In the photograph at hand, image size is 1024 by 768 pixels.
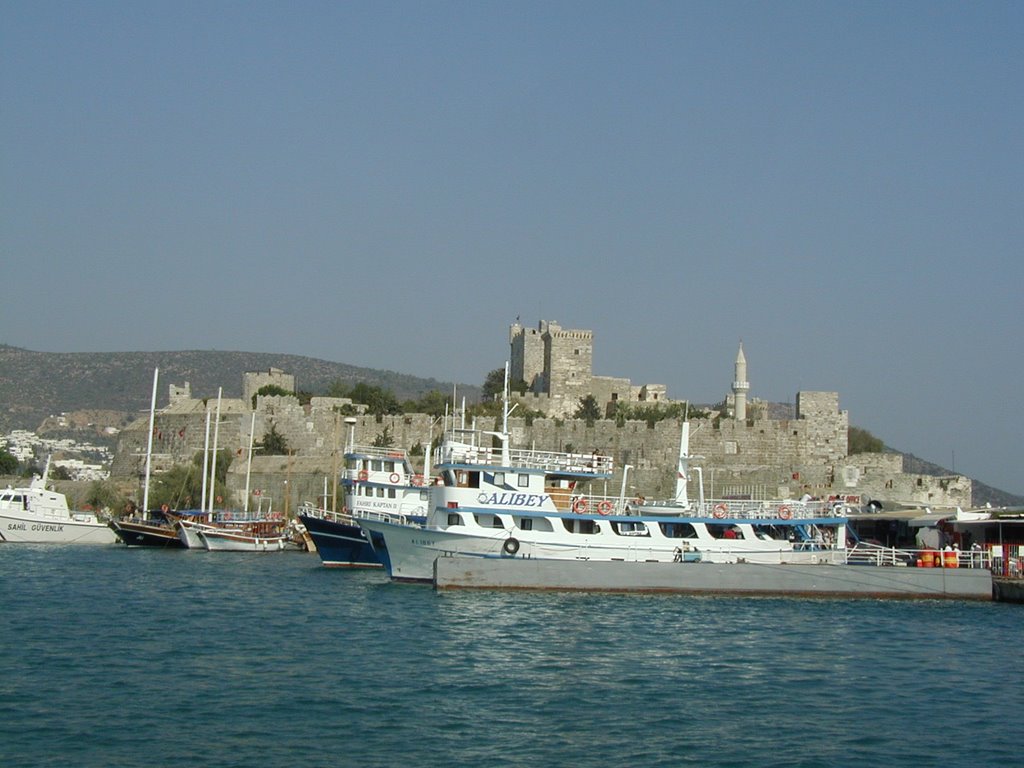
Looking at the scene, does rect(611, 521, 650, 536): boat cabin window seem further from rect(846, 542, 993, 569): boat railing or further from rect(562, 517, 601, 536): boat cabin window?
rect(846, 542, 993, 569): boat railing

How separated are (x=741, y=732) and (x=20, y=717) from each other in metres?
7.74

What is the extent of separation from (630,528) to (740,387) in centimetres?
2642

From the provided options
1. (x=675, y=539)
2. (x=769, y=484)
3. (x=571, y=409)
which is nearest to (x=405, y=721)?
(x=675, y=539)

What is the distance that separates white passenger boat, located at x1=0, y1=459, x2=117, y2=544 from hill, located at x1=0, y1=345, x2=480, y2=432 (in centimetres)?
5635

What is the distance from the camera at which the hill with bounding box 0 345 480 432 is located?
105062 mm

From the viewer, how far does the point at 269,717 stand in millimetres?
14492

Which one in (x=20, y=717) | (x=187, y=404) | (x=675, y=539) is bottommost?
(x=20, y=717)

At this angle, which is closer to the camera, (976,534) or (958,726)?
(958,726)

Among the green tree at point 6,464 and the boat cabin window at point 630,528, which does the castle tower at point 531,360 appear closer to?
the green tree at point 6,464

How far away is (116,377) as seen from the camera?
4390 inches

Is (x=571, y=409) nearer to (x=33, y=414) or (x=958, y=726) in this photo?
(x=958, y=726)

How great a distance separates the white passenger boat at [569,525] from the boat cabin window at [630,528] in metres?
0.02

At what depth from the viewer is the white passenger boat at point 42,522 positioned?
4159 centimetres

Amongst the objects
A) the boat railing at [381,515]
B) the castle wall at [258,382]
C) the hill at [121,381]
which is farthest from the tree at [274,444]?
the hill at [121,381]
